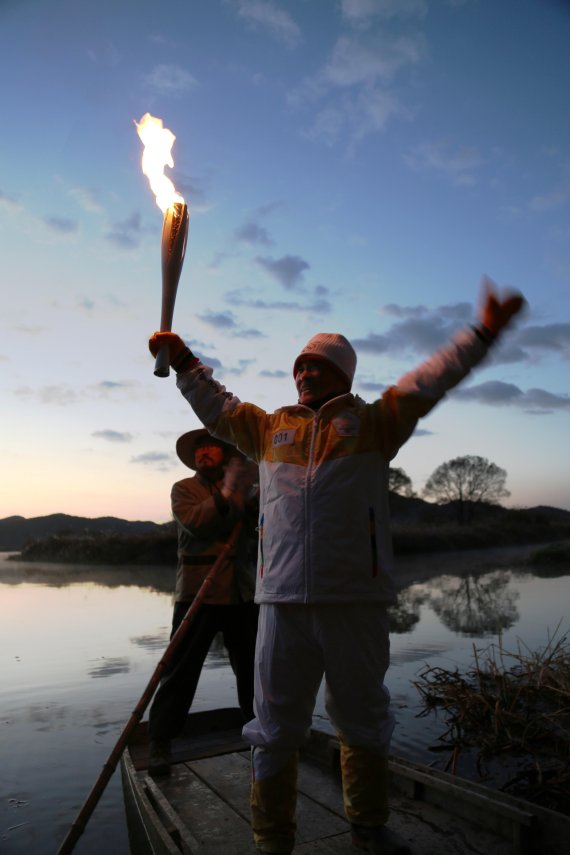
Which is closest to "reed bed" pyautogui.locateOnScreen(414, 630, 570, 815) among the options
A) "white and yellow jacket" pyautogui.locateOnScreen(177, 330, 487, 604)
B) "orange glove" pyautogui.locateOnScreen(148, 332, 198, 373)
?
"white and yellow jacket" pyautogui.locateOnScreen(177, 330, 487, 604)

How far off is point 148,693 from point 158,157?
134 inches

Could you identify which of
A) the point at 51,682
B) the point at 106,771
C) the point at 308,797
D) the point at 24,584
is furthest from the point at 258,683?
the point at 24,584

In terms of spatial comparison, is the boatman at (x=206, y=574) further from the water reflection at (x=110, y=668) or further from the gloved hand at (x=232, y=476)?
the water reflection at (x=110, y=668)

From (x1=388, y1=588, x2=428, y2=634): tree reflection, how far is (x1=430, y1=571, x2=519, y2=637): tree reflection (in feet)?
1.21

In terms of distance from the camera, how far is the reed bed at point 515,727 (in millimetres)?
4613

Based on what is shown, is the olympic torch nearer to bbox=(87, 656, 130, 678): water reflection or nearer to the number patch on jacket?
the number patch on jacket

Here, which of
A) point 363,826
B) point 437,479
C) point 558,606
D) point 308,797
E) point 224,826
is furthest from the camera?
point 437,479

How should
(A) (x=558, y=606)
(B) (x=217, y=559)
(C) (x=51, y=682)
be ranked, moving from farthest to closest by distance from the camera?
(A) (x=558, y=606) → (C) (x=51, y=682) → (B) (x=217, y=559)

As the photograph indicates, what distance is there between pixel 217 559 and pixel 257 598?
175 centimetres

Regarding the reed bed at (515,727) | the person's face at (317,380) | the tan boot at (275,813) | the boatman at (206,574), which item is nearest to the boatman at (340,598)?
the tan boot at (275,813)

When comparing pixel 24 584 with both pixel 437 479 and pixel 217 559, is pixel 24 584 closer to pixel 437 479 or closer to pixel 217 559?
Answer: pixel 217 559

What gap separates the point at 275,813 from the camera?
2764 mm

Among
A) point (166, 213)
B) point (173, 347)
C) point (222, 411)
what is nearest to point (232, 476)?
point (222, 411)

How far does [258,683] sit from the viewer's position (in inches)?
114
